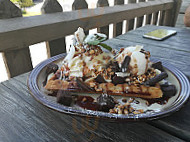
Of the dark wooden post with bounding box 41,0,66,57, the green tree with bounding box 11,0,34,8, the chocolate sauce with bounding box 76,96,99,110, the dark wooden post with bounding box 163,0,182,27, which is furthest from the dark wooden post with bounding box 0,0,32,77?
the dark wooden post with bounding box 163,0,182,27

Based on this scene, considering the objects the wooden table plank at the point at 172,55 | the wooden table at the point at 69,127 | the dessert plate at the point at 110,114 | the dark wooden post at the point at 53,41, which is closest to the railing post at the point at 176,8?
the wooden table plank at the point at 172,55

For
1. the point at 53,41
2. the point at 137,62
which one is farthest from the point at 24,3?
the point at 137,62

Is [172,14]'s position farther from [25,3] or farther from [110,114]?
[110,114]

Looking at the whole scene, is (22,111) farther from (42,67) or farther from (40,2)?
(40,2)

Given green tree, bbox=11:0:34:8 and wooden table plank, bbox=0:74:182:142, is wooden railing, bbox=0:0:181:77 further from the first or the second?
wooden table plank, bbox=0:74:182:142

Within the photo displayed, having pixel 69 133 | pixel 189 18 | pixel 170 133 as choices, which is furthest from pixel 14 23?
pixel 189 18
